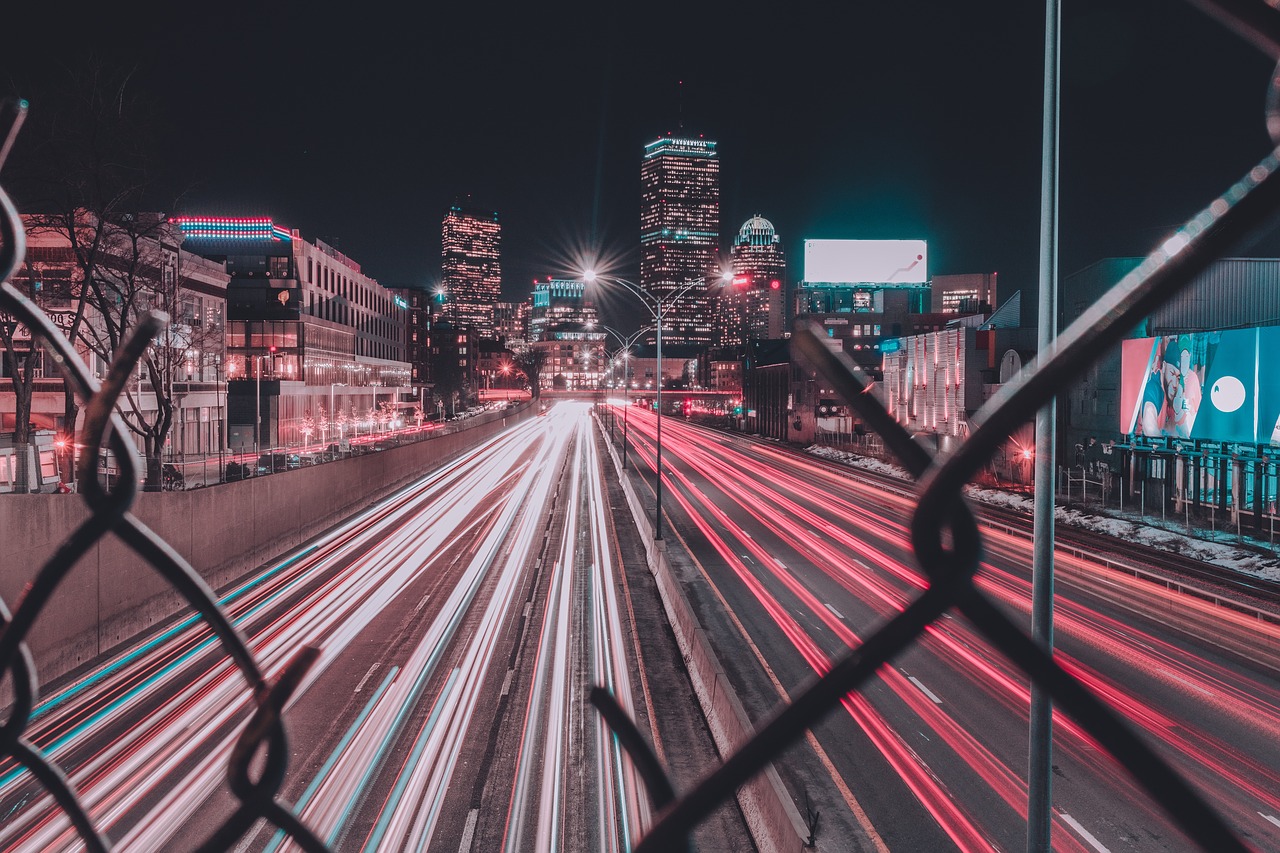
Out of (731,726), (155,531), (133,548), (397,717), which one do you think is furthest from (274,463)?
(133,548)

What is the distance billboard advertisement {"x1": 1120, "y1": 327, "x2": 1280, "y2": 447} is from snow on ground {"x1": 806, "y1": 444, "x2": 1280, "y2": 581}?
14.6 ft

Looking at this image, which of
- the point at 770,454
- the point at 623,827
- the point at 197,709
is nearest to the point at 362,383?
the point at 770,454

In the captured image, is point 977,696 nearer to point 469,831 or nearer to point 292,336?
point 469,831

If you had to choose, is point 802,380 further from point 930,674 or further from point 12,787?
point 12,787

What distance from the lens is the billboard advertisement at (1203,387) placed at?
28.0 metres

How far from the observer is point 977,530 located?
1.05m

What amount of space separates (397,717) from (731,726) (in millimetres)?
6162

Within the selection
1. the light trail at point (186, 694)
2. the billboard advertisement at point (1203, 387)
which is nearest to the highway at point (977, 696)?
the light trail at point (186, 694)

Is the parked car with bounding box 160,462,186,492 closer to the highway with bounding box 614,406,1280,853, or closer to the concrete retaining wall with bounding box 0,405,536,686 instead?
the concrete retaining wall with bounding box 0,405,536,686

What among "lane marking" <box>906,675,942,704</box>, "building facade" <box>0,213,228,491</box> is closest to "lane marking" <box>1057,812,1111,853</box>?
"lane marking" <box>906,675,942,704</box>

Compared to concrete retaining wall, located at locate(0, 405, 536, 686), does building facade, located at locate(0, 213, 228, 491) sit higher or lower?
higher

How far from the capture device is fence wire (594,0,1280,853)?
2.88 ft

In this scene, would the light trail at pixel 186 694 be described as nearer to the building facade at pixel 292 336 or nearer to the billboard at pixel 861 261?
the building facade at pixel 292 336

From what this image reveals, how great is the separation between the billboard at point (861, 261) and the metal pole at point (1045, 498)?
99.3 meters
